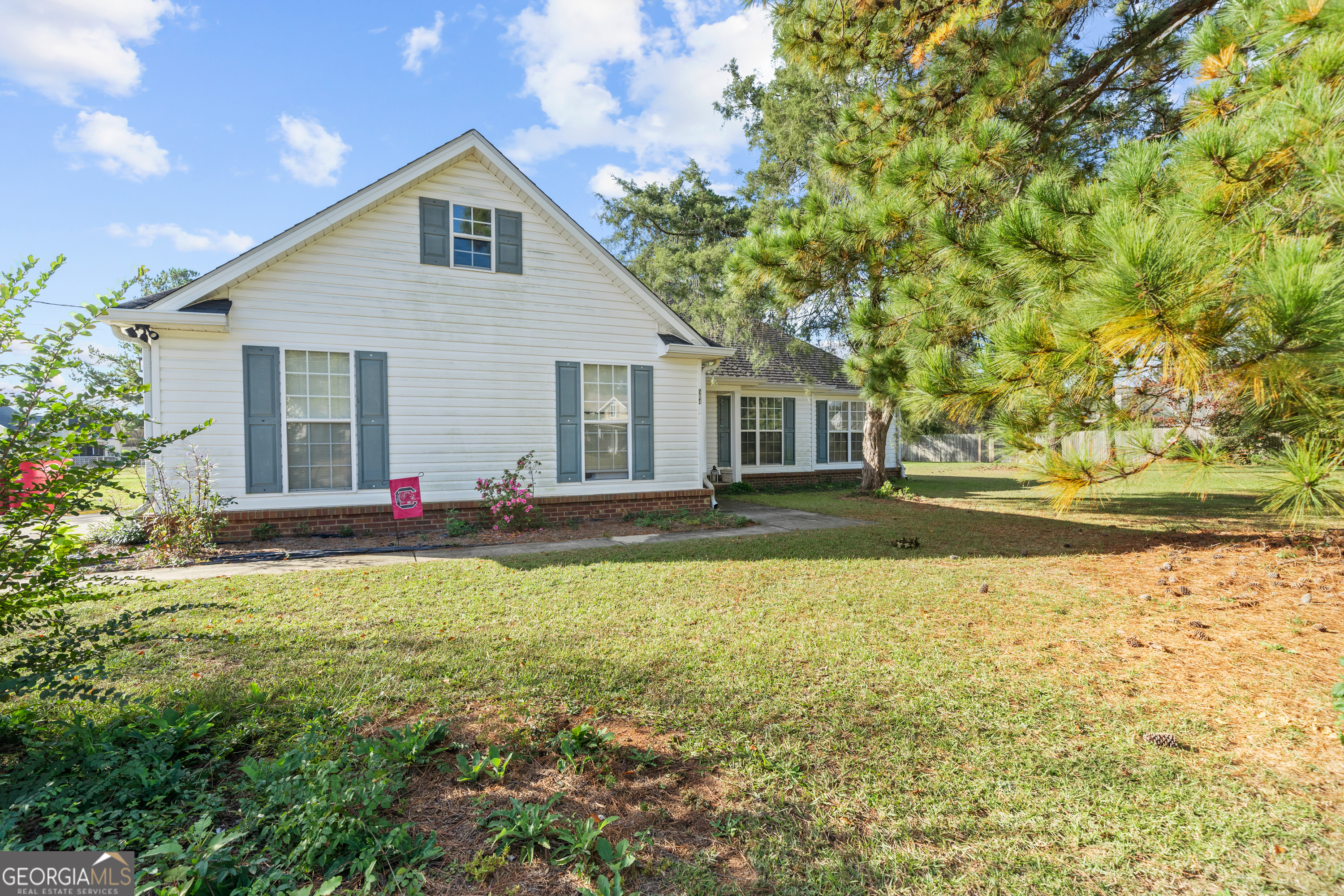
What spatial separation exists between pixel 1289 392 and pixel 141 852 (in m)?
5.71

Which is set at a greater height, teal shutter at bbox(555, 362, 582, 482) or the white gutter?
the white gutter

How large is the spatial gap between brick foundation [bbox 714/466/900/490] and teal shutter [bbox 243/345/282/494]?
9.64 m

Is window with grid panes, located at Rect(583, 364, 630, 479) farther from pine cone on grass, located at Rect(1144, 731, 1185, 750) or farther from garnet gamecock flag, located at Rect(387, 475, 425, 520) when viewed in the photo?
pine cone on grass, located at Rect(1144, 731, 1185, 750)

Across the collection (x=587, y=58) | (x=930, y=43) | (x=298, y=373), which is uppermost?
(x=587, y=58)

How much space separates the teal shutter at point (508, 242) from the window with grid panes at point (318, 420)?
2.76 m

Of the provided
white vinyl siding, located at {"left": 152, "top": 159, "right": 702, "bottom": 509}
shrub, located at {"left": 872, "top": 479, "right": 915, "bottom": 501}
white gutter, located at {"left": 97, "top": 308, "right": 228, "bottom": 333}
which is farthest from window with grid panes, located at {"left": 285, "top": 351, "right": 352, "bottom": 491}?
shrub, located at {"left": 872, "top": 479, "right": 915, "bottom": 501}

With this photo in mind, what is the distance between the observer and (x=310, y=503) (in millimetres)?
7910

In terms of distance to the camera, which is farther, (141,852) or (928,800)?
(928,800)

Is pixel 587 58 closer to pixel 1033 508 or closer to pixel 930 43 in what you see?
pixel 930 43

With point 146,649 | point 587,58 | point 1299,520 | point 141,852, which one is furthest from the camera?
point 587,58

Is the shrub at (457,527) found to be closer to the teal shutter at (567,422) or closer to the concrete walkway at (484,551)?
the concrete walkway at (484,551)

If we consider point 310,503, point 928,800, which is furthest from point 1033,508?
point 310,503

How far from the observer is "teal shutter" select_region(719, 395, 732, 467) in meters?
14.9

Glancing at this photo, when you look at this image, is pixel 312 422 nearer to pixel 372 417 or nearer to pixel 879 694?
pixel 372 417
